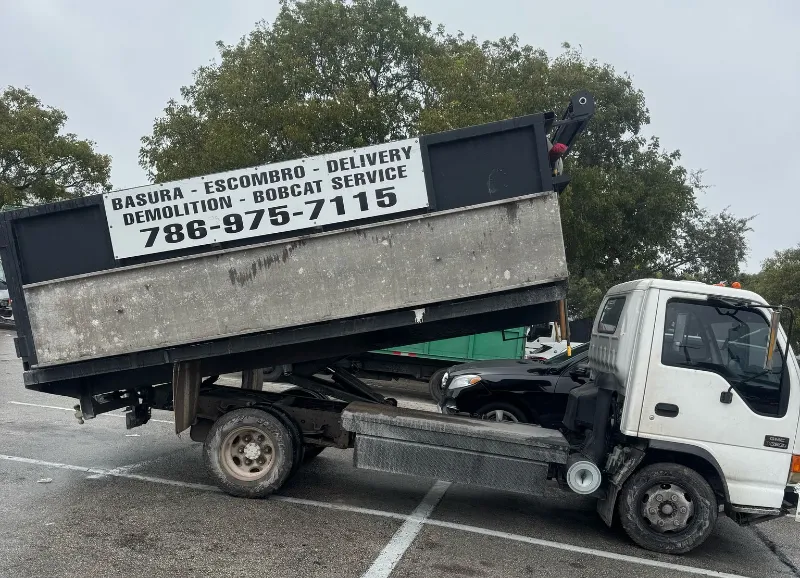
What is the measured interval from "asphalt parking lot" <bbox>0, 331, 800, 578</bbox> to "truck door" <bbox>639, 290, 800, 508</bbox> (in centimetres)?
82

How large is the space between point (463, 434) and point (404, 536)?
94 cm

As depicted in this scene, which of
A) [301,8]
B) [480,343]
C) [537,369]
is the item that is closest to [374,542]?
[537,369]

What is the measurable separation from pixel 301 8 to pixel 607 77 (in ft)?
33.4

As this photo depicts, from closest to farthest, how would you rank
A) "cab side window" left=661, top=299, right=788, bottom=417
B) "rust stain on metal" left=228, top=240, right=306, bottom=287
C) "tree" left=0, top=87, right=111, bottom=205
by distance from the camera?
"cab side window" left=661, top=299, right=788, bottom=417 → "rust stain on metal" left=228, top=240, right=306, bottom=287 → "tree" left=0, top=87, right=111, bottom=205

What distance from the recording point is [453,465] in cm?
615

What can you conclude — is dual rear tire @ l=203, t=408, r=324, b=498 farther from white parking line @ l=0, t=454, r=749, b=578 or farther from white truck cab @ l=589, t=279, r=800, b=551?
white truck cab @ l=589, t=279, r=800, b=551

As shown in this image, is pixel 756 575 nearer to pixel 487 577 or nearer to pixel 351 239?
pixel 487 577

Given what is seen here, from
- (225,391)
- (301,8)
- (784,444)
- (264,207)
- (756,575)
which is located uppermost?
(301,8)

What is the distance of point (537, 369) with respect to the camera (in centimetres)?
897

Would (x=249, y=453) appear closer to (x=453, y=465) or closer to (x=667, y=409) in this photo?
(x=453, y=465)

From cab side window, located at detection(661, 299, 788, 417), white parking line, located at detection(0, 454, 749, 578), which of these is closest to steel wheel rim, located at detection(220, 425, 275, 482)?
white parking line, located at detection(0, 454, 749, 578)

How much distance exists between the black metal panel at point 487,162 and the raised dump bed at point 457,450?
1.85 meters

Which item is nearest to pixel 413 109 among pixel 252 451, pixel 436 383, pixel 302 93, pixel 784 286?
pixel 302 93

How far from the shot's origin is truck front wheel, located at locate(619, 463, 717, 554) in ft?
19.2
